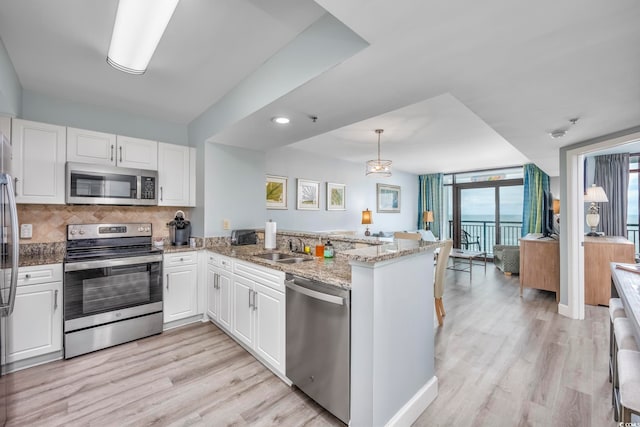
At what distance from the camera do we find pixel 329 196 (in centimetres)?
584

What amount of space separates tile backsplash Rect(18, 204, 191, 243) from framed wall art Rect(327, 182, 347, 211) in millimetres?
3176

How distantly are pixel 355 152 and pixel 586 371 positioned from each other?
4289mm

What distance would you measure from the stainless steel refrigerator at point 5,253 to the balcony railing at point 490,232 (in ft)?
27.5

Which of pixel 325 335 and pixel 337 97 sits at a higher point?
pixel 337 97

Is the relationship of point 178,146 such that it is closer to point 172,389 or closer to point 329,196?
point 172,389

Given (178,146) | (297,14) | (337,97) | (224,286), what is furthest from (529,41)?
(178,146)

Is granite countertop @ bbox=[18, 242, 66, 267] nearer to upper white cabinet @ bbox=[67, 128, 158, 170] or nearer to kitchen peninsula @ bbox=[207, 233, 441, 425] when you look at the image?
upper white cabinet @ bbox=[67, 128, 158, 170]

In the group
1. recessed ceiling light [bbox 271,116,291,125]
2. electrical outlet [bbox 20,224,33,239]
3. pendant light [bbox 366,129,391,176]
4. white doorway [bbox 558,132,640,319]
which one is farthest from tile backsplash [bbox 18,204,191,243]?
white doorway [bbox 558,132,640,319]

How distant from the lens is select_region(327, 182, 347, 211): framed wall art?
584cm

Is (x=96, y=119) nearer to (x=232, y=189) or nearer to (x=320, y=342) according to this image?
(x=232, y=189)

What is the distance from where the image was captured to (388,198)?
24.3ft

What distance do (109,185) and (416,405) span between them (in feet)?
10.8

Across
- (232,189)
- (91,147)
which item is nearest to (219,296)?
(232,189)

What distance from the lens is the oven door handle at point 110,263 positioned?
239cm
